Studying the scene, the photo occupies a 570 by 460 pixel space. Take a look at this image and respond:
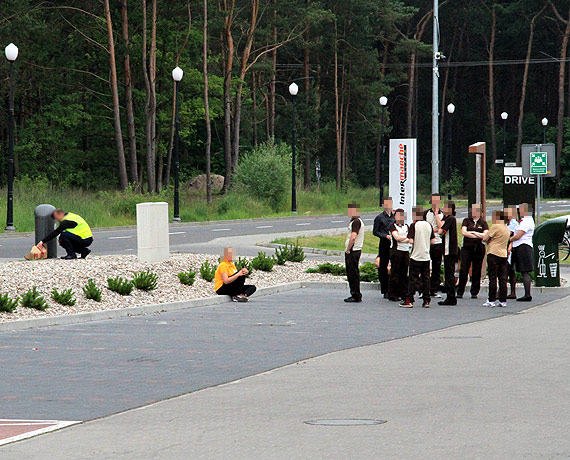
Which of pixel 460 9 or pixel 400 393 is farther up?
pixel 460 9

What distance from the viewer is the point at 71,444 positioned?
7680 millimetres

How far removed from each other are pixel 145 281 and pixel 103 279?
75cm

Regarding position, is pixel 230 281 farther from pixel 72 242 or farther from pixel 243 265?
pixel 72 242

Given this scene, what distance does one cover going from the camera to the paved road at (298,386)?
7.55m

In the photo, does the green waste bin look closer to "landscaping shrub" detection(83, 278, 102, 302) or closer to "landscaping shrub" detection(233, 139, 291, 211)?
"landscaping shrub" detection(83, 278, 102, 302)

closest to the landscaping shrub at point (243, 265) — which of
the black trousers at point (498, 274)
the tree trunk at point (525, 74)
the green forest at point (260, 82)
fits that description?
the black trousers at point (498, 274)

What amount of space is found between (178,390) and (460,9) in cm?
8797

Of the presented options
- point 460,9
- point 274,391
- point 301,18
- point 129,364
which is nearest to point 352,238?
point 129,364

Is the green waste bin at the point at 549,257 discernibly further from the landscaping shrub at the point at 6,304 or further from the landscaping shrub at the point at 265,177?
the landscaping shrub at the point at 265,177

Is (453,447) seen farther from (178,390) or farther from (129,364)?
(129,364)

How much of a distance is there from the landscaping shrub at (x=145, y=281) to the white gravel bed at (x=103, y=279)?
0.10 meters

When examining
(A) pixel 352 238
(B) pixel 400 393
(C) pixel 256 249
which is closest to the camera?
(B) pixel 400 393

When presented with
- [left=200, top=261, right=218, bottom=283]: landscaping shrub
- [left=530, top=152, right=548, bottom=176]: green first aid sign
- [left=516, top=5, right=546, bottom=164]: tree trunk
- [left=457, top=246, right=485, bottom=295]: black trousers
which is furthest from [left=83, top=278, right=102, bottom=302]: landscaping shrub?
[left=516, top=5, right=546, bottom=164]: tree trunk

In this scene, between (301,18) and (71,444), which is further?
(301,18)
